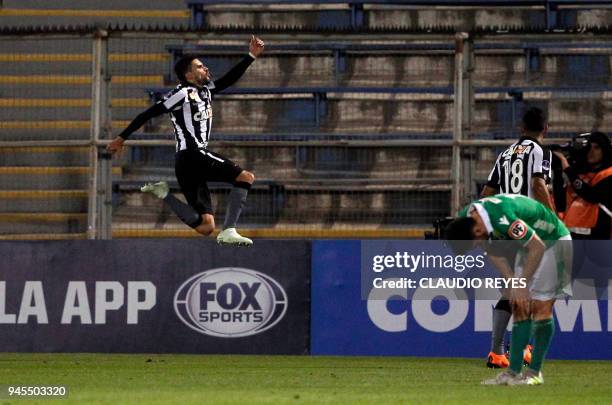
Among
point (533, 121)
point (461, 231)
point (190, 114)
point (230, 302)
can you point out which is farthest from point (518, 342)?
point (230, 302)

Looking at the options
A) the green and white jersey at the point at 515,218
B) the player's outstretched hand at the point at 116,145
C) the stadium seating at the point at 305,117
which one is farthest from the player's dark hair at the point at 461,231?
the stadium seating at the point at 305,117

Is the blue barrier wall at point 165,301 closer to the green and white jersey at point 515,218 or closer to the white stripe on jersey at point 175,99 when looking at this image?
the white stripe on jersey at point 175,99

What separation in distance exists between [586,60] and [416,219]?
9.85 feet

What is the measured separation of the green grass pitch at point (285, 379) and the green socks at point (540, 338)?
20cm

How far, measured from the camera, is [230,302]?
1410cm

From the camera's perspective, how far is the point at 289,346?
14117 mm

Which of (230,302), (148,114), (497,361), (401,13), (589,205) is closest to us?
(497,361)

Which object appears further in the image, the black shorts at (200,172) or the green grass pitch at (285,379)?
the black shorts at (200,172)

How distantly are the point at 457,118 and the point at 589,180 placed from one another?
64.9 inches

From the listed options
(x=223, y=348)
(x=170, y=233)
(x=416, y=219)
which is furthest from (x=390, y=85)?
(x=223, y=348)

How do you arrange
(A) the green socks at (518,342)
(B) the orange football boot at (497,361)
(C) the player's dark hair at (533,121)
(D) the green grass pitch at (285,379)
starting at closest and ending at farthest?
1. (D) the green grass pitch at (285,379)
2. (A) the green socks at (518,342)
3. (B) the orange football boot at (497,361)
4. (C) the player's dark hair at (533,121)

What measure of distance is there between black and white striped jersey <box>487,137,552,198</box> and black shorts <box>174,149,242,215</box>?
2.54 m

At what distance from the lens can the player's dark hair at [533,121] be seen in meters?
12.1

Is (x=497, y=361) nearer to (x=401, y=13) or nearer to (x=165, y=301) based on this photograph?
(x=165, y=301)
